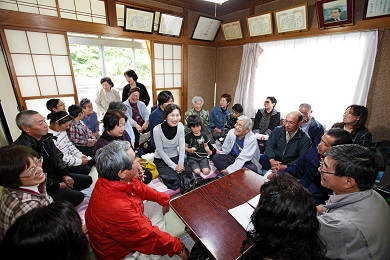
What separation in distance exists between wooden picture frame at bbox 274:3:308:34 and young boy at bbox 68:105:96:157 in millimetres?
4280

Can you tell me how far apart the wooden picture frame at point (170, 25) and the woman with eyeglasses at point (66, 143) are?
3.16 metres

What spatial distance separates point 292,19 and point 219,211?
13.4 ft

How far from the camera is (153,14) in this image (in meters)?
4.07

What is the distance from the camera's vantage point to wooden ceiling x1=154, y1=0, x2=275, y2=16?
14.2ft

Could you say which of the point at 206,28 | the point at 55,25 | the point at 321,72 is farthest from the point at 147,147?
the point at 321,72

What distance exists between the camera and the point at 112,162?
1.27m

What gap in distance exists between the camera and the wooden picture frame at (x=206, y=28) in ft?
15.8

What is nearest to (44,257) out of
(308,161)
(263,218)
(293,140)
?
(263,218)

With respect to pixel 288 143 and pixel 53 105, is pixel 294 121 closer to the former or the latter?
pixel 288 143

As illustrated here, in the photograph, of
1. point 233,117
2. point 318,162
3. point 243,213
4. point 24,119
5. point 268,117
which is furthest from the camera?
point 233,117

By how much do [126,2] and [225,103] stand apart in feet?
9.96

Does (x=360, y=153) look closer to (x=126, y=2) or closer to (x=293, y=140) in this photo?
(x=293, y=140)

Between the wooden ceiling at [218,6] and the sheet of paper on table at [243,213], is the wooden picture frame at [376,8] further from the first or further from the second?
the sheet of paper on table at [243,213]

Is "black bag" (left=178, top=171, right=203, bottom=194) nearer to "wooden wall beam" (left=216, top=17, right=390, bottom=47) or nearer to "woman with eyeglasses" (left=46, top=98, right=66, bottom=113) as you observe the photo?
"woman with eyeglasses" (left=46, top=98, right=66, bottom=113)
